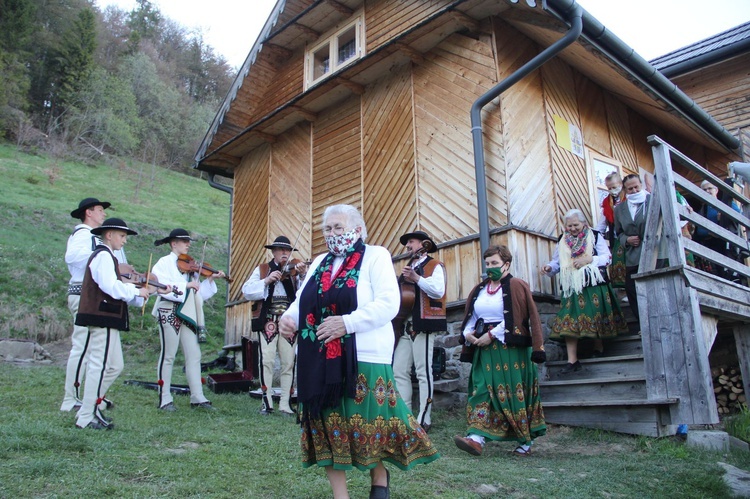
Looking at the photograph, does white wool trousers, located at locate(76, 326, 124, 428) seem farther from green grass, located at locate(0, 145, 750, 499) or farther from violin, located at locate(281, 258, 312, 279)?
violin, located at locate(281, 258, 312, 279)

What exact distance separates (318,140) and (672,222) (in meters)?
6.32

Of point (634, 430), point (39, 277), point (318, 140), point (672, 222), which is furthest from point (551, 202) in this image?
point (39, 277)

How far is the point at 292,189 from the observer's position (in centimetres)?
1084

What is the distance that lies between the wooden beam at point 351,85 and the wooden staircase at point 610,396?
17.1 feet

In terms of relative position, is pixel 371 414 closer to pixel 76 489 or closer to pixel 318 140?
pixel 76 489

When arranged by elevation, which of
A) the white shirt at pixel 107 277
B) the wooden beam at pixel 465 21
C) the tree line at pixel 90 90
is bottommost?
the white shirt at pixel 107 277

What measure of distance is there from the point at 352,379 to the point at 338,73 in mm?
6913

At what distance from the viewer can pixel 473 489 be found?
400 cm

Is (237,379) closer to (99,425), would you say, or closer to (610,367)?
(99,425)

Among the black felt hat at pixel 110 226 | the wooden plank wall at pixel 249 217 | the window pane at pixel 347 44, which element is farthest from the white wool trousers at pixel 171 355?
the window pane at pixel 347 44

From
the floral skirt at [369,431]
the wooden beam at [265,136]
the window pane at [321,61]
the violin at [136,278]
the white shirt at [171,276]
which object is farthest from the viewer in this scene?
the wooden beam at [265,136]

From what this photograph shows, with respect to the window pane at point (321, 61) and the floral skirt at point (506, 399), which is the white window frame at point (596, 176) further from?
the window pane at point (321, 61)

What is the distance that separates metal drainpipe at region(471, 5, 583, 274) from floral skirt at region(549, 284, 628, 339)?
1.14 metres

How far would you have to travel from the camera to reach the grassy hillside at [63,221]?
13607 millimetres
